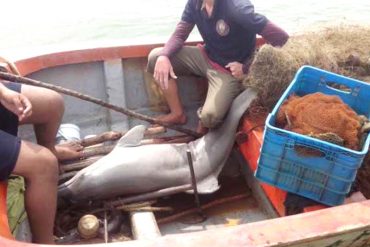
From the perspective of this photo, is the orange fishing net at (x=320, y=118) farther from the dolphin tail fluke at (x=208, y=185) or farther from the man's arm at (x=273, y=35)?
the man's arm at (x=273, y=35)

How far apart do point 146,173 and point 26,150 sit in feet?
3.32

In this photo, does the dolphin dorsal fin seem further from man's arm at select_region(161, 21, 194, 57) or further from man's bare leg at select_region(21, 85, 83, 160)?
man's arm at select_region(161, 21, 194, 57)

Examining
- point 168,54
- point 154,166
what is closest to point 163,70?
point 168,54

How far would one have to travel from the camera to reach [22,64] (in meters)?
3.89

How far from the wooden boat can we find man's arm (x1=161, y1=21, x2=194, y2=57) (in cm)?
32

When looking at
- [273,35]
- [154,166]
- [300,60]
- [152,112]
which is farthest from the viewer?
[152,112]

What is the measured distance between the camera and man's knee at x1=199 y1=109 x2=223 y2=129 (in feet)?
11.8

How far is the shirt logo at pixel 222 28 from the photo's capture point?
3.91m

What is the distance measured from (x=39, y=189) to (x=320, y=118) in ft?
5.90

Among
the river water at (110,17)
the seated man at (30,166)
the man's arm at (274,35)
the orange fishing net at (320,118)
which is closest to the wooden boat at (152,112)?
the seated man at (30,166)

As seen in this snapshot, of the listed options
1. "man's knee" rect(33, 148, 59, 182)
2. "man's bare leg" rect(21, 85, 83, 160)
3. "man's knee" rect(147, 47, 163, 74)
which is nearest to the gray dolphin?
"man's bare leg" rect(21, 85, 83, 160)

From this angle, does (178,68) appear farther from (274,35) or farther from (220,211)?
(220,211)

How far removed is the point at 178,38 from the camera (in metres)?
4.21

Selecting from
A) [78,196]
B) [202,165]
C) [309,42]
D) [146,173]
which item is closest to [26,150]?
[78,196]
